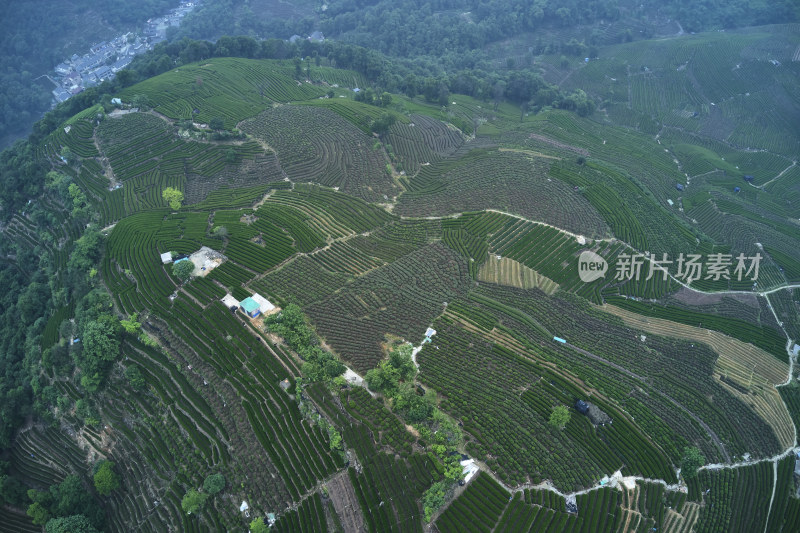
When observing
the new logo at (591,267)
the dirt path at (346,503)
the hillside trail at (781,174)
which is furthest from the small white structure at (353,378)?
the hillside trail at (781,174)

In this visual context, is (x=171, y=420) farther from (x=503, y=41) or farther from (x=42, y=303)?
(x=503, y=41)

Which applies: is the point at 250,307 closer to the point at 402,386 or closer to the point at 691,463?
the point at 402,386

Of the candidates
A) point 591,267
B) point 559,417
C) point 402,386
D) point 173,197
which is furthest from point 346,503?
point 173,197

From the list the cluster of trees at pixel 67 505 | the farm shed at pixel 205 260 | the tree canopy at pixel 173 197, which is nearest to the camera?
the cluster of trees at pixel 67 505

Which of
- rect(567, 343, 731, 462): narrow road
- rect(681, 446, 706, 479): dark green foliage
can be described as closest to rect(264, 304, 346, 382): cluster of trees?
rect(567, 343, 731, 462): narrow road

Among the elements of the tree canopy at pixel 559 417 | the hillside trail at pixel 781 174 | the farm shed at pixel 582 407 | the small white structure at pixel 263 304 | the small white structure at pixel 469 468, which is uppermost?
the small white structure at pixel 263 304

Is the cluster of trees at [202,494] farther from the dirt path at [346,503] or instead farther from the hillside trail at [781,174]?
the hillside trail at [781,174]
